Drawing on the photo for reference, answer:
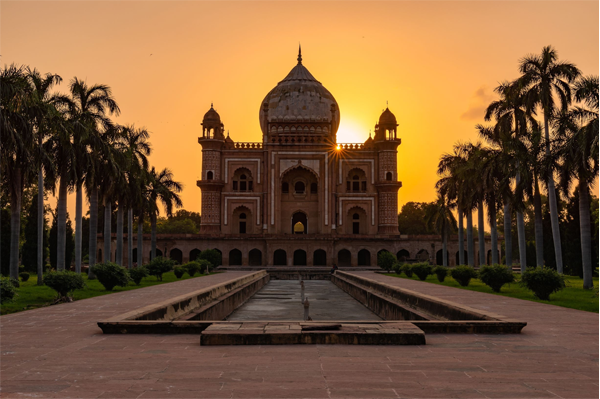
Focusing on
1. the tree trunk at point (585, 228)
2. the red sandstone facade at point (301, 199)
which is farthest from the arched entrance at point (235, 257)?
the tree trunk at point (585, 228)

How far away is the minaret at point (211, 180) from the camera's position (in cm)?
5119

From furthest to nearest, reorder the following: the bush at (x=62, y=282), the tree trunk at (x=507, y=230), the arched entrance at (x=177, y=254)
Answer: the arched entrance at (x=177, y=254)
the tree trunk at (x=507, y=230)
the bush at (x=62, y=282)

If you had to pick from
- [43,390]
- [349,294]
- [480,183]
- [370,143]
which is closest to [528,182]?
[480,183]

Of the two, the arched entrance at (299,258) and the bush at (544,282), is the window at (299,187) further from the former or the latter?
the bush at (544,282)

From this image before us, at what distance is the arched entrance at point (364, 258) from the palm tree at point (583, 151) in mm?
29184

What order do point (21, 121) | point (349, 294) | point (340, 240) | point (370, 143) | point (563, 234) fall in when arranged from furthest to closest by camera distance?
1. point (370, 143)
2. point (340, 240)
3. point (563, 234)
4. point (349, 294)
5. point (21, 121)

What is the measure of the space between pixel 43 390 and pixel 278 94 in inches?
2151

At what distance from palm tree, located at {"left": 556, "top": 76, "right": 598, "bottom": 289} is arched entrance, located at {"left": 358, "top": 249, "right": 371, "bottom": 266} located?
29.2 m

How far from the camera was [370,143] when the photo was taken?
188 ft

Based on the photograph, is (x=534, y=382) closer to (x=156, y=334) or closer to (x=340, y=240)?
(x=156, y=334)

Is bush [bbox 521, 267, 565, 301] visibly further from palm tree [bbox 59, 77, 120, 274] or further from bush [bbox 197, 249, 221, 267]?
bush [bbox 197, 249, 221, 267]

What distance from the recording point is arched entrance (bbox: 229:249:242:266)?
168ft

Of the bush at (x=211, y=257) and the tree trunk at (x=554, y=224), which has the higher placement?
the tree trunk at (x=554, y=224)

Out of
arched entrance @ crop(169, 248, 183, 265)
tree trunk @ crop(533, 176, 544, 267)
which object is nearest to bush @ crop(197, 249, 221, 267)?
arched entrance @ crop(169, 248, 183, 265)
